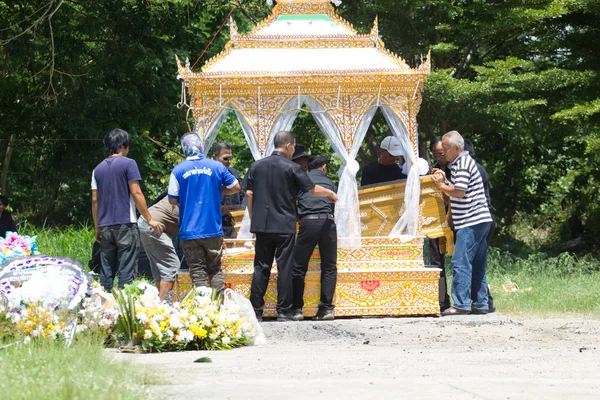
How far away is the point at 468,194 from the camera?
1023 centimetres

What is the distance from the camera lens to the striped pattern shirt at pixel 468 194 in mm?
10109

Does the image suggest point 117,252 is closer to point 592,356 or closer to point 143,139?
point 592,356

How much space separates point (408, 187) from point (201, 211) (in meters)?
2.44

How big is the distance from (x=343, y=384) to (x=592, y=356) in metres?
2.46

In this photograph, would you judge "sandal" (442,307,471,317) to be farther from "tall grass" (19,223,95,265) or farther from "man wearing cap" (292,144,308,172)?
"tall grass" (19,223,95,265)

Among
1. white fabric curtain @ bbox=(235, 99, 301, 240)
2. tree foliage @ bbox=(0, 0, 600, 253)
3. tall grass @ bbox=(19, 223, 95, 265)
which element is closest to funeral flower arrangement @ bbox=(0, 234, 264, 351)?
white fabric curtain @ bbox=(235, 99, 301, 240)

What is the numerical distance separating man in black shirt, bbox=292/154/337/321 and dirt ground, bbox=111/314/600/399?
1.14 feet

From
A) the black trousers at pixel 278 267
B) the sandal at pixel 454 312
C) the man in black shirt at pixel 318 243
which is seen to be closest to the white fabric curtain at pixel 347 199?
the man in black shirt at pixel 318 243

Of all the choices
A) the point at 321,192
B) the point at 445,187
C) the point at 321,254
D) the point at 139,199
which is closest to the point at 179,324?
the point at 139,199

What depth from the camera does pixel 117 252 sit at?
9.20 m

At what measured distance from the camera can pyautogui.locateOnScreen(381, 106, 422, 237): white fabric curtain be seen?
34.4ft

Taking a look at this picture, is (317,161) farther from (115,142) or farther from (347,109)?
(115,142)

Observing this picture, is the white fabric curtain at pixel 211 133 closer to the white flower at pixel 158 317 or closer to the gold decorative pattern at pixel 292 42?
the gold decorative pattern at pixel 292 42

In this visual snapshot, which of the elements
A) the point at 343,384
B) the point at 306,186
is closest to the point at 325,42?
the point at 306,186
